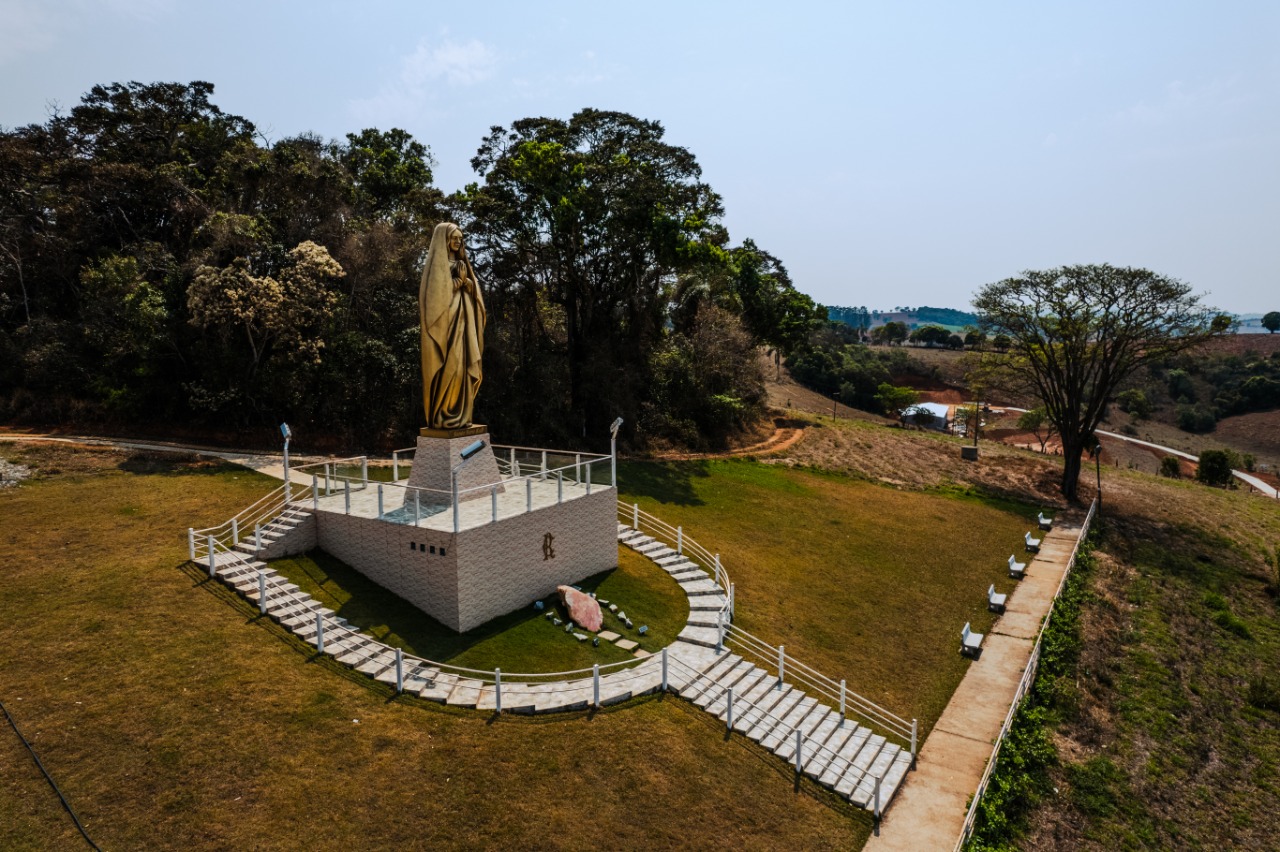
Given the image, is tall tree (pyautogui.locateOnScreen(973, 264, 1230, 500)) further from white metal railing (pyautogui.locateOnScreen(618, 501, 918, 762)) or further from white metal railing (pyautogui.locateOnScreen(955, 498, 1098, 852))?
white metal railing (pyautogui.locateOnScreen(618, 501, 918, 762))

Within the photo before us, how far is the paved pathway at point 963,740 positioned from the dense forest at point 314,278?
726 inches

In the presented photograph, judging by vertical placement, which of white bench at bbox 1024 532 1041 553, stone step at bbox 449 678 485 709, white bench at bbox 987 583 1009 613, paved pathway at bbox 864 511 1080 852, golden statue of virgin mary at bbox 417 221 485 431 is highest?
golden statue of virgin mary at bbox 417 221 485 431

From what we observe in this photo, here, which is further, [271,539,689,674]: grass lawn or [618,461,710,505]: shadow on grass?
[618,461,710,505]: shadow on grass

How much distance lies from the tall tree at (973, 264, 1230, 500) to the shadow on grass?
1717cm

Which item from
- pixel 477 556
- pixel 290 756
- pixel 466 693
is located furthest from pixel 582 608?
pixel 290 756

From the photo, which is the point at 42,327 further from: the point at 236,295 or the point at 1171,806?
the point at 1171,806

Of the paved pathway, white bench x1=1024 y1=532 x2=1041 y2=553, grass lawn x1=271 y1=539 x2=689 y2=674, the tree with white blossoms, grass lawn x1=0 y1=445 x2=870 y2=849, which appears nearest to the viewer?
grass lawn x1=0 y1=445 x2=870 y2=849

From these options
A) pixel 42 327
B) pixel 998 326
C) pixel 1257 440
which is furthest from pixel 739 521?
pixel 1257 440

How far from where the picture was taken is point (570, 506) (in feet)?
54.6

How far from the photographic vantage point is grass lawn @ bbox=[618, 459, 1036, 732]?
15.7m

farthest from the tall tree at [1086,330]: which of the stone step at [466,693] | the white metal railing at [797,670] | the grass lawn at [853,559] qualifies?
the stone step at [466,693]

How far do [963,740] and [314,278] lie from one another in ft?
84.6

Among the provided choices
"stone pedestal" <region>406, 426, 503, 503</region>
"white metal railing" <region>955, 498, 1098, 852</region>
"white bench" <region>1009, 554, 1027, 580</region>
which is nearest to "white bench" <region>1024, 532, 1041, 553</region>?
"white metal railing" <region>955, 498, 1098, 852</region>

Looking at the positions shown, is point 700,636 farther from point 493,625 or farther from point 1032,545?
point 1032,545
